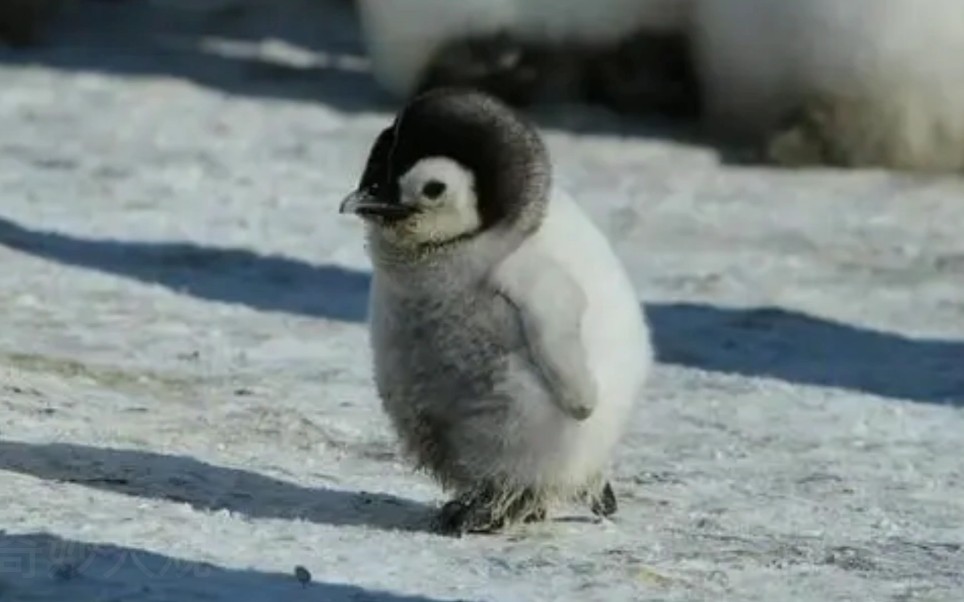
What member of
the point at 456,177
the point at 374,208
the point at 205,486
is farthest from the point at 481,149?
the point at 205,486

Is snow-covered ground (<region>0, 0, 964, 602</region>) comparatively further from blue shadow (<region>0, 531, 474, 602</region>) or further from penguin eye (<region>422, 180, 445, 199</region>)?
penguin eye (<region>422, 180, 445, 199</region>)

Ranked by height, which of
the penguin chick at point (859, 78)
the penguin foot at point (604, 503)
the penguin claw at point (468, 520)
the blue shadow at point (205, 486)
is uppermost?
the penguin claw at point (468, 520)

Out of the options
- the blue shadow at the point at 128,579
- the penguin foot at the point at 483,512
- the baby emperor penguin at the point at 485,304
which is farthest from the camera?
the penguin foot at the point at 483,512

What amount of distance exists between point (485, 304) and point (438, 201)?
0.19m

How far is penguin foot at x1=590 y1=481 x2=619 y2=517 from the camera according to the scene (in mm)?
4832

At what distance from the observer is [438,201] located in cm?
455

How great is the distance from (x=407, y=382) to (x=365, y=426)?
986mm

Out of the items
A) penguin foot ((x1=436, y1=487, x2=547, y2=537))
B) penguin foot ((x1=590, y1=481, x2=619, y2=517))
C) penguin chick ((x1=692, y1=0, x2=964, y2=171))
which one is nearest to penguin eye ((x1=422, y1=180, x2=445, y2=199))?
penguin foot ((x1=436, y1=487, x2=547, y2=537))

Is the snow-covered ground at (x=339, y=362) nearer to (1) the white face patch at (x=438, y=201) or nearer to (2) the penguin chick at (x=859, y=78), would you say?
(2) the penguin chick at (x=859, y=78)

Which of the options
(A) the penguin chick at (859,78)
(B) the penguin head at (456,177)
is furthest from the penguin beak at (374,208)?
(A) the penguin chick at (859,78)

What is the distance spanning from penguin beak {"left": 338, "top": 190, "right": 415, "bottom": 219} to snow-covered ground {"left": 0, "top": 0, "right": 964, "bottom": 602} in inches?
20.5

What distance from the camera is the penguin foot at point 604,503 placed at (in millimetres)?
4832

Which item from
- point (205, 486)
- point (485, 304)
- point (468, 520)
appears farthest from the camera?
point (205, 486)

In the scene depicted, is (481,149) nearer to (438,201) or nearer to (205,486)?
(438,201)
